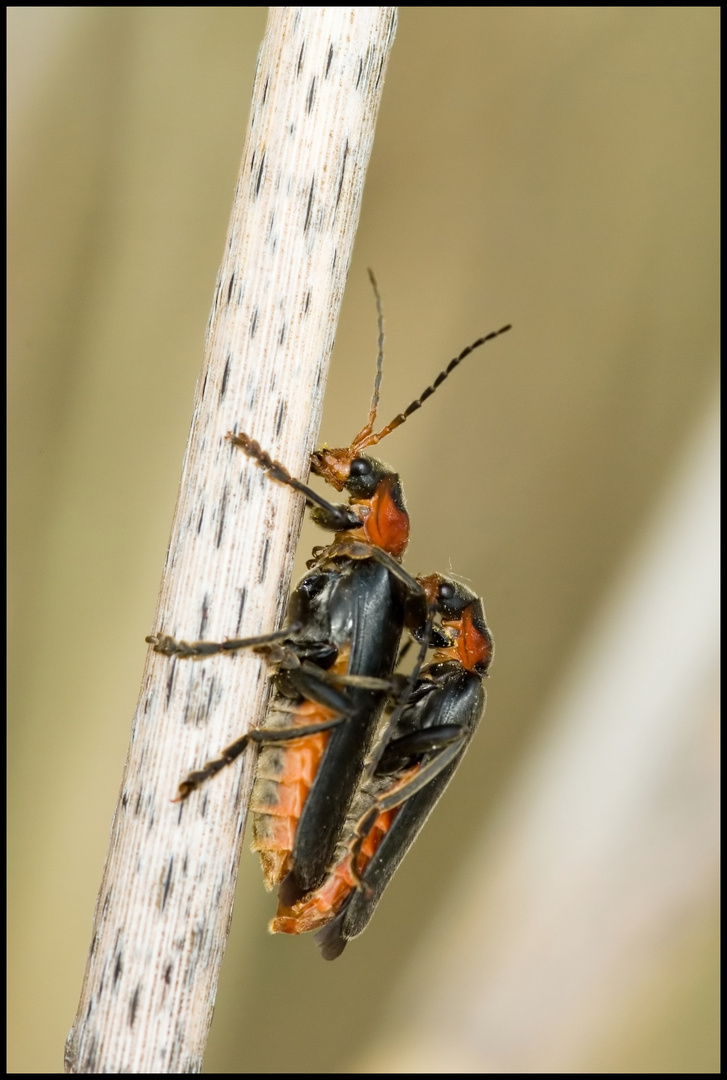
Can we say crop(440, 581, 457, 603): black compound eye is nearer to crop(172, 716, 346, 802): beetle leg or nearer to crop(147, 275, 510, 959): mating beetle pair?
crop(147, 275, 510, 959): mating beetle pair

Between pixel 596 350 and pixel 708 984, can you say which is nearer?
pixel 708 984

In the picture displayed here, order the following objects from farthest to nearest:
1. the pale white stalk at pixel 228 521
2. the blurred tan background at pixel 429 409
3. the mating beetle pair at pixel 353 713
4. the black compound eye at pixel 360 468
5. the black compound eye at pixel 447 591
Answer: the blurred tan background at pixel 429 409, the black compound eye at pixel 447 591, the black compound eye at pixel 360 468, the mating beetle pair at pixel 353 713, the pale white stalk at pixel 228 521

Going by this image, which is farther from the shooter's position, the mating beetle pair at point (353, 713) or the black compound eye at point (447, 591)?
the black compound eye at point (447, 591)

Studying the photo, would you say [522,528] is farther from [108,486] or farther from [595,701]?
[108,486]

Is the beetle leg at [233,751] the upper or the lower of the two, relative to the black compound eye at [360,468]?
lower

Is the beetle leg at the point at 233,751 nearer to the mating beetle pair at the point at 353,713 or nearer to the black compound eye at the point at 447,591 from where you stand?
the mating beetle pair at the point at 353,713

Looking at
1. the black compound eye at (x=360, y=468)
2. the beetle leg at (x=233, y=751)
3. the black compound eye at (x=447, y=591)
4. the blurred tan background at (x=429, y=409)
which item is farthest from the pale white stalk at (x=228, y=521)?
the blurred tan background at (x=429, y=409)

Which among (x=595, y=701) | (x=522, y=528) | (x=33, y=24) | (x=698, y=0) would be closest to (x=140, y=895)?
(x=595, y=701)
